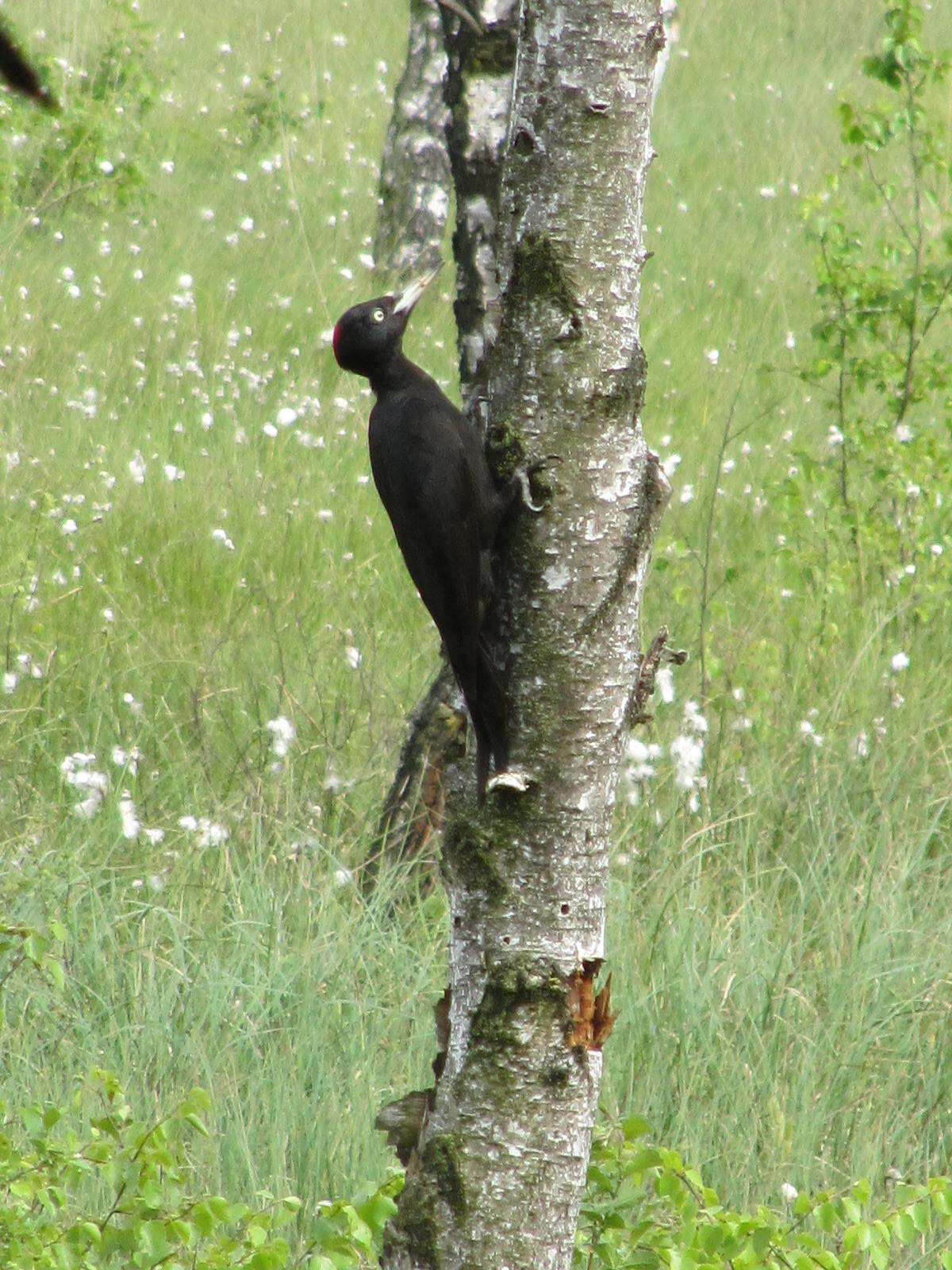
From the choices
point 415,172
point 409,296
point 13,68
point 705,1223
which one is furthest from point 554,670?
point 415,172

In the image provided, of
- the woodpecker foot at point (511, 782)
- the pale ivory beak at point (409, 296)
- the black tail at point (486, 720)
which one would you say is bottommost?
the woodpecker foot at point (511, 782)

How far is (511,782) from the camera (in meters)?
1.89

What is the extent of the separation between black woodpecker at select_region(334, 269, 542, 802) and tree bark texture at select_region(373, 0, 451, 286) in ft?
18.7

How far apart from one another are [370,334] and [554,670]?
1283 millimetres

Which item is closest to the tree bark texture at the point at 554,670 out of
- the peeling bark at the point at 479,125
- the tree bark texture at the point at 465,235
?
the tree bark texture at the point at 465,235

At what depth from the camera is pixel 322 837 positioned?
12.2ft

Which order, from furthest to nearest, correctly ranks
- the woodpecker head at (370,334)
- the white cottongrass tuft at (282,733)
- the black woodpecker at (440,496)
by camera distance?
the white cottongrass tuft at (282,733)
the woodpecker head at (370,334)
the black woodpecker at (440,496)

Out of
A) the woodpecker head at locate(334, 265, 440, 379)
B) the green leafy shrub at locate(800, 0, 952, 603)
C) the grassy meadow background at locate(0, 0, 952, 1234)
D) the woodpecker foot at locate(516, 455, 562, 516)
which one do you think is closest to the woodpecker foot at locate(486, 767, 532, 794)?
the woodpecker foot at locate(516, 455, 562, 516)

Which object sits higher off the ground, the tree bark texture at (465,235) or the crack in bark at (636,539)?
the tree bark texture at (465,235)

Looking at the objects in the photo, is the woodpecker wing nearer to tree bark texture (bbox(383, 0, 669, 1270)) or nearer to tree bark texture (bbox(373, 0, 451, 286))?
tree bark texture (bbox(383, 0, 669, 1270))

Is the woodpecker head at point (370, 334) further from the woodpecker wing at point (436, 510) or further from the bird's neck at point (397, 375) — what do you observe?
the woodpecker wing at point (436, 510)

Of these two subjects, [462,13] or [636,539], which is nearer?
[462,13]

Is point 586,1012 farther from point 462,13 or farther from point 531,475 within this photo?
point 462,13

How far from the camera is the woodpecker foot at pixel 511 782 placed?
74.6 inches
